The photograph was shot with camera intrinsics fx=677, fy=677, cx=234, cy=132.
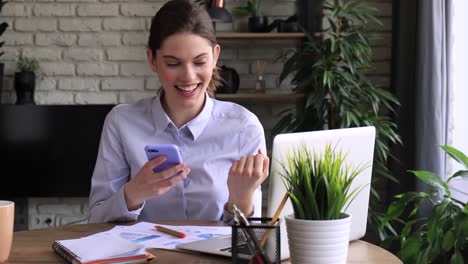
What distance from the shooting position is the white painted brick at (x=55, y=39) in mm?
3939

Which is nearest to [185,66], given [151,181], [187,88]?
[187,88]

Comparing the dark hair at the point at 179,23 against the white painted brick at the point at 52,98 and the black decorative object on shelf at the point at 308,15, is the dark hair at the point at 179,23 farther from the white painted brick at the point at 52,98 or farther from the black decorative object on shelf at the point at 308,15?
the white painted brick at the point at 52,98

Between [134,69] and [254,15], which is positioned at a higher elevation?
[254,15]

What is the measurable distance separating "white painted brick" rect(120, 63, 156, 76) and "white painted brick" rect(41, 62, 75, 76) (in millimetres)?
294

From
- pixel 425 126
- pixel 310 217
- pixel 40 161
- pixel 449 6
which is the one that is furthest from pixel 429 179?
pixel 40 161

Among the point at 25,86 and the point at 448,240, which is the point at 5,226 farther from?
the point at 25,86

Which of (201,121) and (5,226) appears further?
(201,121)

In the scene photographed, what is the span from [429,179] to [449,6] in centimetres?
91

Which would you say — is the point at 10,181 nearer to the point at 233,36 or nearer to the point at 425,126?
the point at 233,36

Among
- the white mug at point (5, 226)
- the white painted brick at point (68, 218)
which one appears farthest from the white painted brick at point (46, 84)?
the white mug at point (5, 226)

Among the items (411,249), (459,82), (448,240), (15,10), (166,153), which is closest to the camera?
(166,153)

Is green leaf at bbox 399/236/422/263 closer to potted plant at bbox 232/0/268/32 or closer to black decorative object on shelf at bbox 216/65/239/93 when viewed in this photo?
black decorative object on shelf at bbox 216/65/239/93

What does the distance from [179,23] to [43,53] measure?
221 centimetres

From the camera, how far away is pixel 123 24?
3.94 meters
